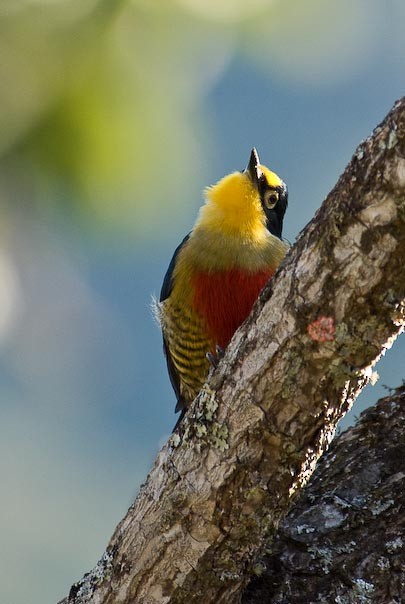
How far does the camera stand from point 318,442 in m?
3.48

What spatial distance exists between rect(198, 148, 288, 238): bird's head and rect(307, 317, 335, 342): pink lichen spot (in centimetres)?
226

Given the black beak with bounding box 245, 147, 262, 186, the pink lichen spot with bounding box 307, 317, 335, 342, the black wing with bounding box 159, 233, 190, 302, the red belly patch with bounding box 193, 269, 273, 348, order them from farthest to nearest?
the black beak with bounding box 245, 147, 262, 186
the black wing with bounding box 159, 233, 190, 302
the red belly patch with bounding box 193, 269, 273, 348
the pink lichen spot with bounding box 307, 317, 335, 342

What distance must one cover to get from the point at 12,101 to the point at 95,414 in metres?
43.0

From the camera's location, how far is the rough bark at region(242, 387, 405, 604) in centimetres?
384

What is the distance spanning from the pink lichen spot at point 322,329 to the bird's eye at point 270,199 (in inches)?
103

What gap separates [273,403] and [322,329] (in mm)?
318

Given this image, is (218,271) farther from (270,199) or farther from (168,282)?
(270,199)

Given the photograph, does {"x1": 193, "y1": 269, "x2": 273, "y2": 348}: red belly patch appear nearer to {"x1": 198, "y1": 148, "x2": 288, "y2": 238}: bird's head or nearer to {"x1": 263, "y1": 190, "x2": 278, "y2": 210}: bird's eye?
{"x1": 198, "y1": 148, "x2": 288, "y2": 238}: bird's head

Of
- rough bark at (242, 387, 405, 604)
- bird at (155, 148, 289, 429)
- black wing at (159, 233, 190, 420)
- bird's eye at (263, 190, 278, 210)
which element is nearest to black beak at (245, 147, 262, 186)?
bird at (155, 148, 289, 429)

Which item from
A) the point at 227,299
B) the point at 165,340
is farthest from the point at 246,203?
the point at 165,340

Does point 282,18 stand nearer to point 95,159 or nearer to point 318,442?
point 95,159

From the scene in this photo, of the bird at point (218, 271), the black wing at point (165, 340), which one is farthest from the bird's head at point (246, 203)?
the black wing at point (165, 340)

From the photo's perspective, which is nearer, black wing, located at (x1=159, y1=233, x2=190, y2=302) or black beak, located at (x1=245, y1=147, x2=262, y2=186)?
black wing, located at (x1=159, y1=233, x2=190, y2=302)

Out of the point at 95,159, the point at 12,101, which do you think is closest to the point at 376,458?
the point at 95,159
